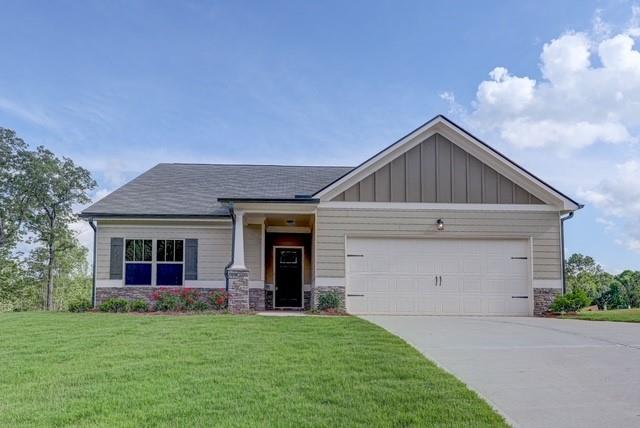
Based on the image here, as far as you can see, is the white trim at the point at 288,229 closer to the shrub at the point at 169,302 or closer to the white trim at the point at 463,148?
the white trim at the point at 463,148

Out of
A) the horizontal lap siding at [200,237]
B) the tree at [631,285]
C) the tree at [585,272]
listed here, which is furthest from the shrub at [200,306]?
the tree at [585,272]

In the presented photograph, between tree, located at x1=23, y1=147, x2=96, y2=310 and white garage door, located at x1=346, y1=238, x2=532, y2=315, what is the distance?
16.3 meters

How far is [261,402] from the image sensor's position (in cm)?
474

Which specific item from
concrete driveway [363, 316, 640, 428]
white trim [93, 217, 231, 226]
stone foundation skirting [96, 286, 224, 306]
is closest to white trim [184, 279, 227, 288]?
stone foundation skirting [96, 286, 224, 306]

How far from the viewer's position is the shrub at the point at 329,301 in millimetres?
13086

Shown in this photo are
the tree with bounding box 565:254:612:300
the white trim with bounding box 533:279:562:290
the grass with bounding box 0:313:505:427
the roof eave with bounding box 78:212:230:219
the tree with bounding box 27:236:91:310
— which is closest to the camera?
the grass with bounding box 0:313:505:427

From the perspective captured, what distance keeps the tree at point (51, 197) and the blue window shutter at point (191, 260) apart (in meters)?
11.4

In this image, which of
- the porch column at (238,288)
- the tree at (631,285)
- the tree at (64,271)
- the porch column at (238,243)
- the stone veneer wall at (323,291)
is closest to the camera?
the porch column at (238,288)

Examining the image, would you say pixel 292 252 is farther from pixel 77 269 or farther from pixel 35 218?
pixel 77 269

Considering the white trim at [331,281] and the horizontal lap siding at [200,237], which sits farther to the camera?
the horizontal lap siding at [200,237]

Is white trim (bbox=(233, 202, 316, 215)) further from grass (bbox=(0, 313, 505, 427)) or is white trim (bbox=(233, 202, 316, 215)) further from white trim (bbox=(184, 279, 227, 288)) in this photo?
grass (bbox=(0, 313, 505, 427))

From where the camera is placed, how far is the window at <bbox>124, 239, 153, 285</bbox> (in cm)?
1502

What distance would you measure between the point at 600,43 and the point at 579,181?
4.90 m

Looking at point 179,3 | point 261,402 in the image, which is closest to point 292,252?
point 179,3
